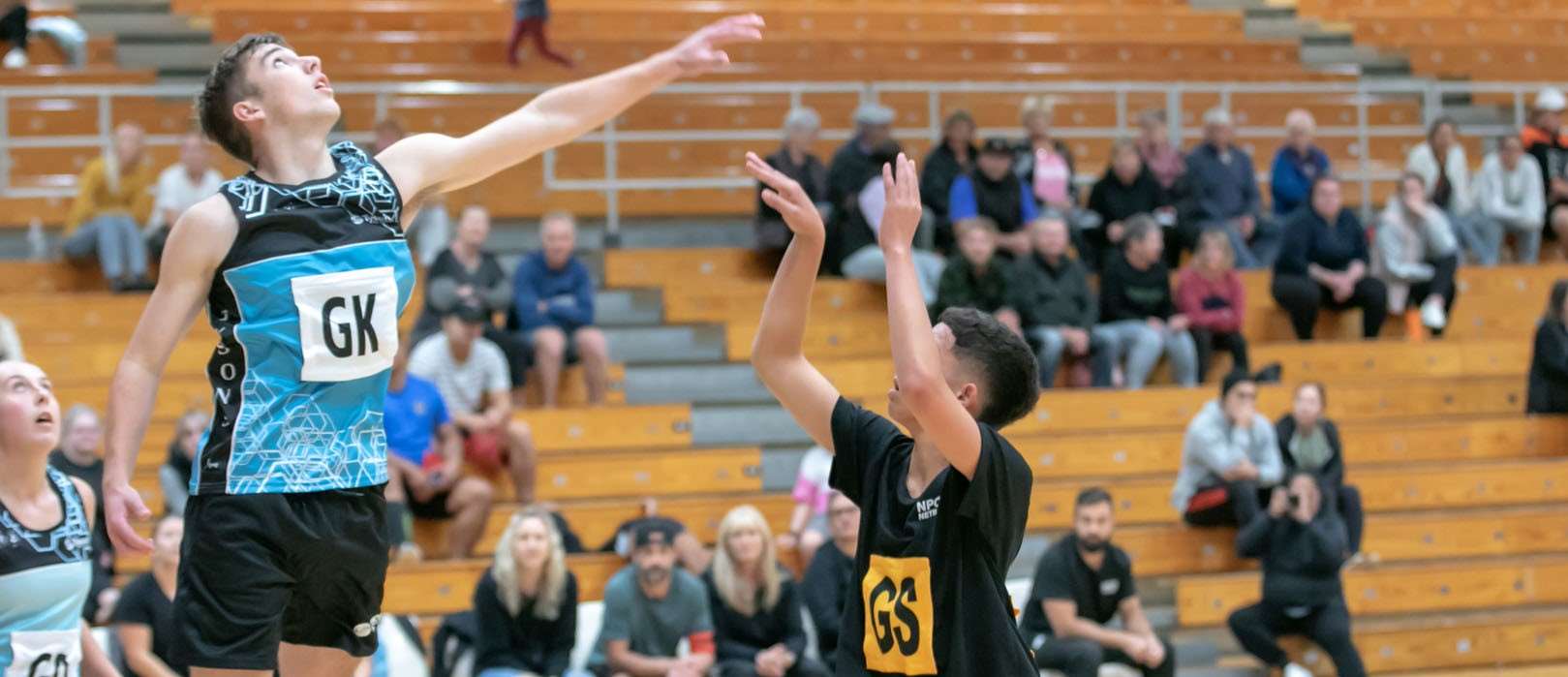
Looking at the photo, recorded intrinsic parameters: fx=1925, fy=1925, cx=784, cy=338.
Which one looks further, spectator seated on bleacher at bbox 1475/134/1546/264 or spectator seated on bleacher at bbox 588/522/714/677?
spectator seated on bleacher at bbox 1475/134/1546/264

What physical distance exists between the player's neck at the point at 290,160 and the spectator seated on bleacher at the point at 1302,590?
6.57m

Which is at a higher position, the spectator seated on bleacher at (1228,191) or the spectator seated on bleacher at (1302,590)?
the spectator seated on bleacher at (1228,191)

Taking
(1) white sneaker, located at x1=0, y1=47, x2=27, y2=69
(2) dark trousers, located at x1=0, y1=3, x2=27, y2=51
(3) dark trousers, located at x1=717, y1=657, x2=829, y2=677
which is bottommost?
(3) dark trousers, located at x1=717, y1=657, x2=829, y2=677

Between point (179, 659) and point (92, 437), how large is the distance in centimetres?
531

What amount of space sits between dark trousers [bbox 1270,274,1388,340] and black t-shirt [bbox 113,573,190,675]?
714cm

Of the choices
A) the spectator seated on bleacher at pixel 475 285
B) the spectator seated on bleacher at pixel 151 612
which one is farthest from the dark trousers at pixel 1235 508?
the spectator seated on bleacher at pixel 151 612

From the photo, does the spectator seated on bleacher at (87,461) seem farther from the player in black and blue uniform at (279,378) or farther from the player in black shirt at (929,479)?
the player in black shirt at (929,479)

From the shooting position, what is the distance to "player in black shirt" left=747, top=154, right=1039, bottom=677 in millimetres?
3516

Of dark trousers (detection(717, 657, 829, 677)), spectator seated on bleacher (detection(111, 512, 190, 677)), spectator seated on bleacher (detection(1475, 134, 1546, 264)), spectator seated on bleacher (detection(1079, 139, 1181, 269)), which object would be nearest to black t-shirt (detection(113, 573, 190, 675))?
spectator seated on bleacher (detection(111, 512, 190, 677))

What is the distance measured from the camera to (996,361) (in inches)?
146

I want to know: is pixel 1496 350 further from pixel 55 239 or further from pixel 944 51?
pixel 55 239

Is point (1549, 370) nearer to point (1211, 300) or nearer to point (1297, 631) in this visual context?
point (1211, 300)

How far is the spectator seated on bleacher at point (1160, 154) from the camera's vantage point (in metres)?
12.3

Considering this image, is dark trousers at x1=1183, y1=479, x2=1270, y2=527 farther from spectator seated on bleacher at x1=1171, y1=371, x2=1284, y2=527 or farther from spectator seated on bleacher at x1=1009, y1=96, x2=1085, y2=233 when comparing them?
spectator seated on bleacher at x1=1009, y1=96, x2=1085, y2=233
